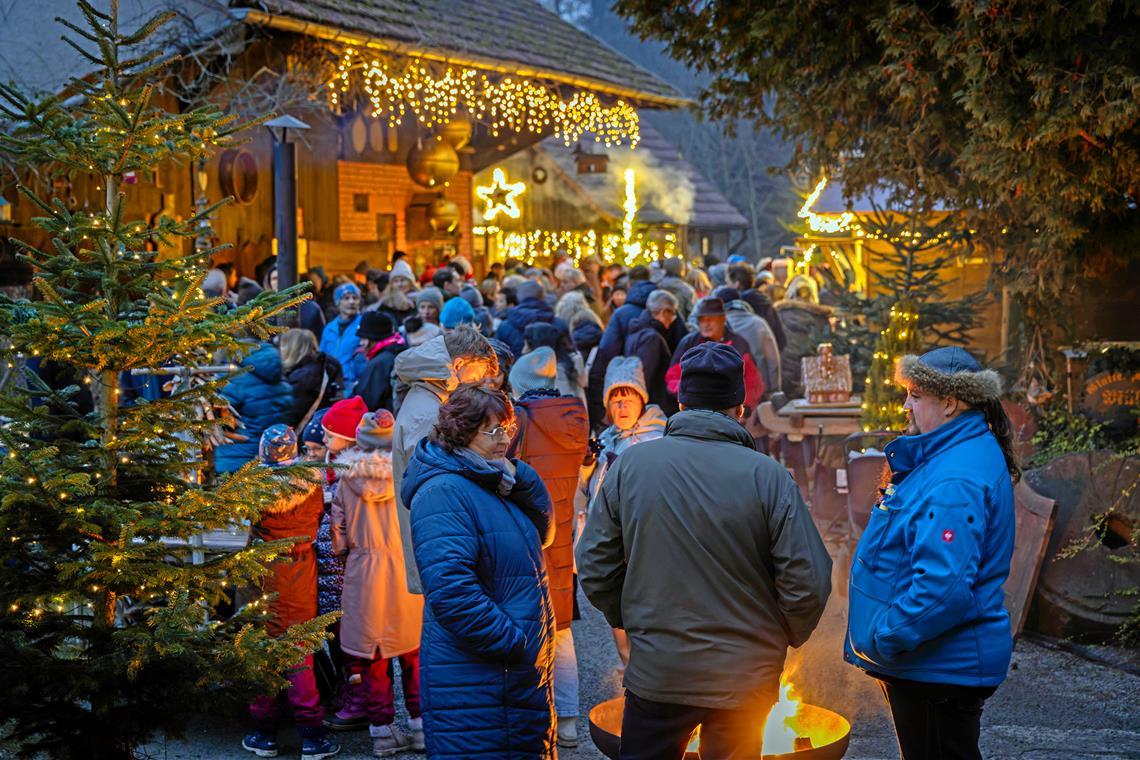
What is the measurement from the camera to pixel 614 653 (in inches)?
313

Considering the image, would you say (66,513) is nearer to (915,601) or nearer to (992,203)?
(915,601)

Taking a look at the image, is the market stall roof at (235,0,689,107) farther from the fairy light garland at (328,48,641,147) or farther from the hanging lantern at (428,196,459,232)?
the hanging lantern at (428,196,459,232)

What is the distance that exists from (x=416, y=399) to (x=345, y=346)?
18.7 feet

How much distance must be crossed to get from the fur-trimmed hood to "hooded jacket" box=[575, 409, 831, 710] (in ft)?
2.14

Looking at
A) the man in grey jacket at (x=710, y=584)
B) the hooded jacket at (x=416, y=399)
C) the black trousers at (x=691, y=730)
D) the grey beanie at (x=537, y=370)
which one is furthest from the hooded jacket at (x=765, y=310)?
the black trousers at (x=691, y=730)

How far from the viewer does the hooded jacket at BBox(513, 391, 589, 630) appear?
606 centimetres

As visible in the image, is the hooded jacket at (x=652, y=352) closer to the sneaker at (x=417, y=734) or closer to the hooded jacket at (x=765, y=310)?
the hooded jacket at (x=765, y=310)

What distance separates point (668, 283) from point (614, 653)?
6.59m

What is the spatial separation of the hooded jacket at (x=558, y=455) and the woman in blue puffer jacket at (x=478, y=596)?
4.89ft

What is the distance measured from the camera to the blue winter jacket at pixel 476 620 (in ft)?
13.9

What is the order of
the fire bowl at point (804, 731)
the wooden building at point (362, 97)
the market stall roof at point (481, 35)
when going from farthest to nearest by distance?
the market stall roof at point (481, 35)
the wooden building at point (362, 97)
the fire bowl at point (804, 731)

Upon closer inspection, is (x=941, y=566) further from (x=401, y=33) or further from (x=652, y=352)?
(x=401, y=33)

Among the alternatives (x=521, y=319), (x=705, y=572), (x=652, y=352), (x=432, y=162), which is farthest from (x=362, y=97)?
(x=705, y=572)

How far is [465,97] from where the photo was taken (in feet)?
56.6
